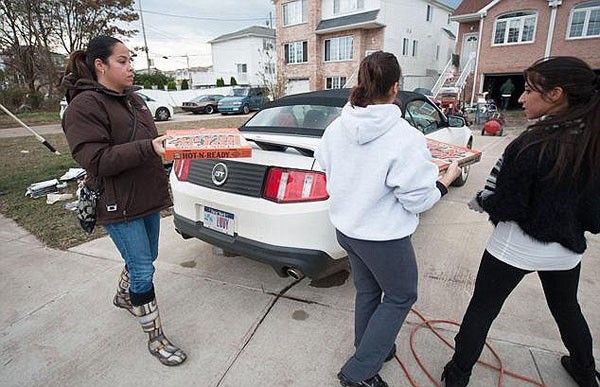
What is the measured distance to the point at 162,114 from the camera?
17.2 meters

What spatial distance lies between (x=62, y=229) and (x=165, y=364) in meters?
2.77

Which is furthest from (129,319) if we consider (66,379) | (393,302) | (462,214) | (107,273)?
(462,214)

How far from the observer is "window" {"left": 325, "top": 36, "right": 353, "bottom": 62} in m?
23.7

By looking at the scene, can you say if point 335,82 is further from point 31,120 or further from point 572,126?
point 572,126

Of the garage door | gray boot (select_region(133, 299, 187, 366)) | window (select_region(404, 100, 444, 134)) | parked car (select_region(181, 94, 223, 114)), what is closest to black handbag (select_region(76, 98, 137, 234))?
gray boot (select_region(133, 299, 187, 366))

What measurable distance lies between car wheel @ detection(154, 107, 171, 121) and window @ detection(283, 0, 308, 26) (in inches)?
504

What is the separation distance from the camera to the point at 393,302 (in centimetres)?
170

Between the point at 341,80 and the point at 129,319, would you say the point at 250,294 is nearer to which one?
the point at 129,319

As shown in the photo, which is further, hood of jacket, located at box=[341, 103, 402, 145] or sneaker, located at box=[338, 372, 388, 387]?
sneaker, located at box=[338, 372, 388, 387]

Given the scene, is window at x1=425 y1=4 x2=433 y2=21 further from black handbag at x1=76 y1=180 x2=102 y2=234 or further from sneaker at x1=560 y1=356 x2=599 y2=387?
black handbag at x1=76 y1=180 x2=102 y2=234

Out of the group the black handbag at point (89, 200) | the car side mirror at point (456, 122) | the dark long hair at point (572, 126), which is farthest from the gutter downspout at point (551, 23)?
the black handbag at point (89, 200)

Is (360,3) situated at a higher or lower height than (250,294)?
higher

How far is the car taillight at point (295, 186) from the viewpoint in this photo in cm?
227

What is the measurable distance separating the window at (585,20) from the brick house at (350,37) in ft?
29.7
